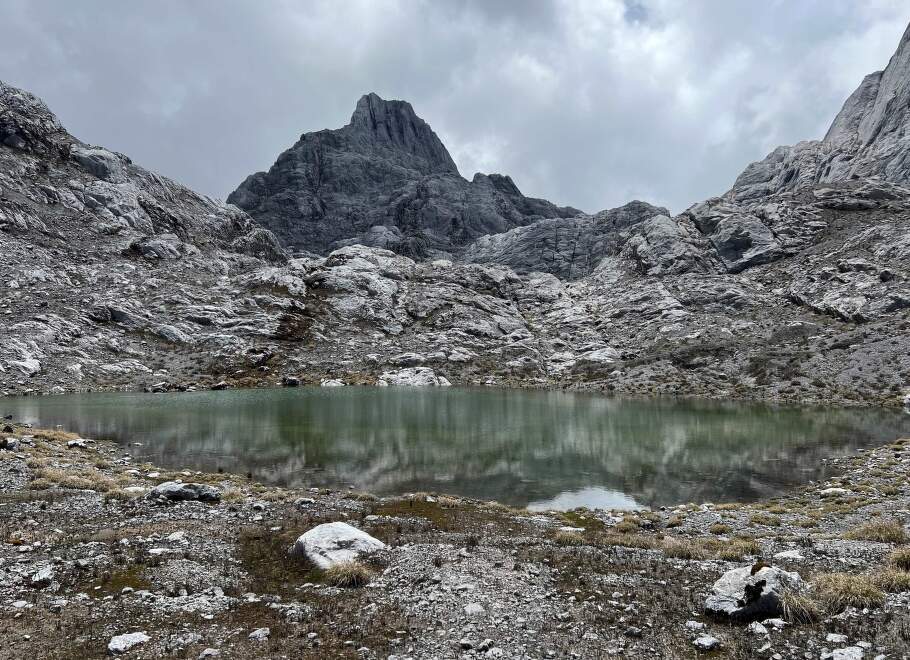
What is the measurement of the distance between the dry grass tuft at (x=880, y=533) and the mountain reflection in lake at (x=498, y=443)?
37.3 feet

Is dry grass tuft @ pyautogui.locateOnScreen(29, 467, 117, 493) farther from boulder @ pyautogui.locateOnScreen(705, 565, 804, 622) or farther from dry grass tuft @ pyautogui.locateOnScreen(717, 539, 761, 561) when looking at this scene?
dry grass tuft @ pyautogui.locateOnScreen(717, 539, 761, 561)

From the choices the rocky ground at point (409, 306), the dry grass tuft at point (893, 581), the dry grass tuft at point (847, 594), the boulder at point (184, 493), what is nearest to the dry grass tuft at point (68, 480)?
the boulder at point (184, 493)

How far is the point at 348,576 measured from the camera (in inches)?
529

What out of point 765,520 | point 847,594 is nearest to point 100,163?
point 765,520

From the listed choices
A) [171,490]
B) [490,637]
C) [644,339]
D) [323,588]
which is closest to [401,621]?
[490,637]

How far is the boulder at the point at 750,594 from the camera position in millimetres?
10859

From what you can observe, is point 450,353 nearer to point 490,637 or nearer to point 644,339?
point 644,339

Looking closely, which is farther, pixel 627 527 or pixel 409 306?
pixel 409 306

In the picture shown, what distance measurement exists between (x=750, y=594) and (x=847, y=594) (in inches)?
92.6

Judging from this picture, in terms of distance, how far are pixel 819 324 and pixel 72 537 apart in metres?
142

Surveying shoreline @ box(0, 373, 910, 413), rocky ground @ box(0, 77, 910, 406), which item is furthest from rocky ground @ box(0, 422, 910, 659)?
rocky ground @ box(0, 77, 910, 406)

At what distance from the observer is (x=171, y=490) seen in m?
22.7

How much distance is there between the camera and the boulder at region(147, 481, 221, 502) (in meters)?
22.4

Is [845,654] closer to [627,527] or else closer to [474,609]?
[474,609]
